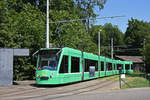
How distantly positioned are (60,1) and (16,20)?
14.9 m

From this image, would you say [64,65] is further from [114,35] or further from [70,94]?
[114,35]

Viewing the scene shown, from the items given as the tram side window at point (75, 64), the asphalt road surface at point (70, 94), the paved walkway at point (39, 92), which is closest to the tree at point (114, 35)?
the tram side window at point (75, 64)

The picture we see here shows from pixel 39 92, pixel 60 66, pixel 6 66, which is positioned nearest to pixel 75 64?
pixel 60 66

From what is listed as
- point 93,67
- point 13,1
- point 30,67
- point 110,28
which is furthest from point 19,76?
point 110,28

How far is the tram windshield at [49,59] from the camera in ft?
56.1

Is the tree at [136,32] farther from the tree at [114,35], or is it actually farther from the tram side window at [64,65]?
the tram side window at [64,65]

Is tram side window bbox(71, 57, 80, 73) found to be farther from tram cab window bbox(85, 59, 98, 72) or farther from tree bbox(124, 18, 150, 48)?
tree bbox(124, 18, 150, 48)

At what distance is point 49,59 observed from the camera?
17.4m

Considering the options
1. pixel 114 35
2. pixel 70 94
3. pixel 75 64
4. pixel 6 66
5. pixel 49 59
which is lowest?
pixel 70 94

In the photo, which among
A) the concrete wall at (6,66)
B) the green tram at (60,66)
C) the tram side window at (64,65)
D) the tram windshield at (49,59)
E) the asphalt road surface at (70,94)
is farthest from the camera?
the concrete wall at (6,66)

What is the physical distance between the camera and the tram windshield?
17.1 metres

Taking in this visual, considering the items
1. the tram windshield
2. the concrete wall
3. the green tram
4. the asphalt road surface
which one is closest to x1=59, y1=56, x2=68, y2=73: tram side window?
the green tram

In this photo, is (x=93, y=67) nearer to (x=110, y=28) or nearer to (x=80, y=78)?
(x=80, y=78)

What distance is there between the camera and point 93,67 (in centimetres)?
2542
